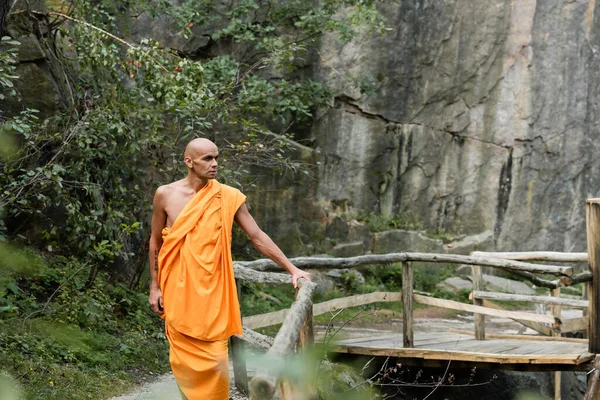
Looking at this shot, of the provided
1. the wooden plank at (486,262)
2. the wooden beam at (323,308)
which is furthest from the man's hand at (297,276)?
the wooden plank at (486,262)

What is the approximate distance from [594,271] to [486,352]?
51.1 inches

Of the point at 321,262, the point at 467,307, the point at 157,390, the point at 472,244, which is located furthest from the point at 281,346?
the point at 472,244

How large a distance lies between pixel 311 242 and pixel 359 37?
422cm

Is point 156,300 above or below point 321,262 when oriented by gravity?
below

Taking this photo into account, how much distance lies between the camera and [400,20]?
17.4m

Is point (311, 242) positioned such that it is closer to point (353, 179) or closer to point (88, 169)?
point (353, 179)

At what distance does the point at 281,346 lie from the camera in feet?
10.7

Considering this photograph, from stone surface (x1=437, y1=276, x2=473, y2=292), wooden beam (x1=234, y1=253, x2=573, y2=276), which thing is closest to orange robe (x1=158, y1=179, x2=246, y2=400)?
wooden beam (x1=234, y1=253, x2=573, y2=276)

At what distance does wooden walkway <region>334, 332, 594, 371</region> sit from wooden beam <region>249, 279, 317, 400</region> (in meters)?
3.67

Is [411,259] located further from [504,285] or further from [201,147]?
[504,285]

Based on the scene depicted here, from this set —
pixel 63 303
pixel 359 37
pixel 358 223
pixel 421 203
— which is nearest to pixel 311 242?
pixel 358 223

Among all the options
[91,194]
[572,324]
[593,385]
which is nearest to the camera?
[593,385]

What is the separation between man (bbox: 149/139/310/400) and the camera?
504cm

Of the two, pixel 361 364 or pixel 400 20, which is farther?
pixel 400 20
